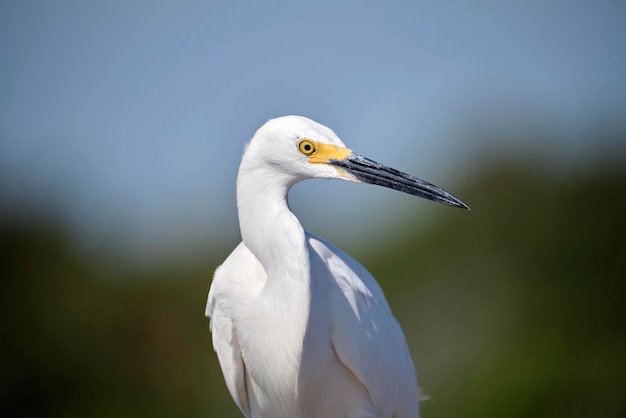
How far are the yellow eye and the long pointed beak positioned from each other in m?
0.10

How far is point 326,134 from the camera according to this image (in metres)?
3.29

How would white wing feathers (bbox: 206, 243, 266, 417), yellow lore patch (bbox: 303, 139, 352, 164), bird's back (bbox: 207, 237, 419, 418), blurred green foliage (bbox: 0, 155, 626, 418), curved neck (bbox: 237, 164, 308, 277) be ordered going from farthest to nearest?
1. blurred green foliage (bbox: 0, 155, 626, 418)
2. white wing feathers (bbox: 206, 243, 266, 417)
3. bird's back (bbox: 207, 237, 419, 418)
4. yellow lore patch (bbox: 303, 139, 352, 164)
5. curved neck (bbox: 237, 164, 308, 277)

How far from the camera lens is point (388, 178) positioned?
11.2ft

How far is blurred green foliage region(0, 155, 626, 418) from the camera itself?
28.1ft

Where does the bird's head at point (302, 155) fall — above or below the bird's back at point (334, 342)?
above

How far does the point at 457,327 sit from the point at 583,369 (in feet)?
5.21

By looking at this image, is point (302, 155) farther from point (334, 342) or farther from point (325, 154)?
point (334, 342)

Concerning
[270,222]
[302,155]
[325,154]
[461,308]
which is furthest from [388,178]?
[461,308]

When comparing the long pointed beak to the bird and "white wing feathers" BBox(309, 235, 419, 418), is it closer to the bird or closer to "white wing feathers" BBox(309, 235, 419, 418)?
the bird

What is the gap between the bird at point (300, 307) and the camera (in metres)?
3.26

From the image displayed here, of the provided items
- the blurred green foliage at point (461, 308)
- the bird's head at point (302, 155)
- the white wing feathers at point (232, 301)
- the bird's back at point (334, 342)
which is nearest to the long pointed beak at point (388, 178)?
the bird's head at point (302, 155)

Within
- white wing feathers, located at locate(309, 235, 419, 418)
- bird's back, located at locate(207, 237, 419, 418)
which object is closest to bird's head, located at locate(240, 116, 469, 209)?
bird's back, located at locate(207, 237, 419, 418)

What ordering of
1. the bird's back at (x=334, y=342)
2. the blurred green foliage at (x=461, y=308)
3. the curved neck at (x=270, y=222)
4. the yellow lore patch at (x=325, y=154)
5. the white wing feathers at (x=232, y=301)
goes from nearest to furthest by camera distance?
the curved neck at (x=270, y=222), the yellow lore patch at (x=325, y=154), the bird's back at (x=334, y=342), the white wing feathers at (x=232, y=301), the blurred green foliage at (x=461, y=308)

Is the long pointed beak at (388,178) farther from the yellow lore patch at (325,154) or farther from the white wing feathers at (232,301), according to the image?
the white wing feathers at (232,301)
